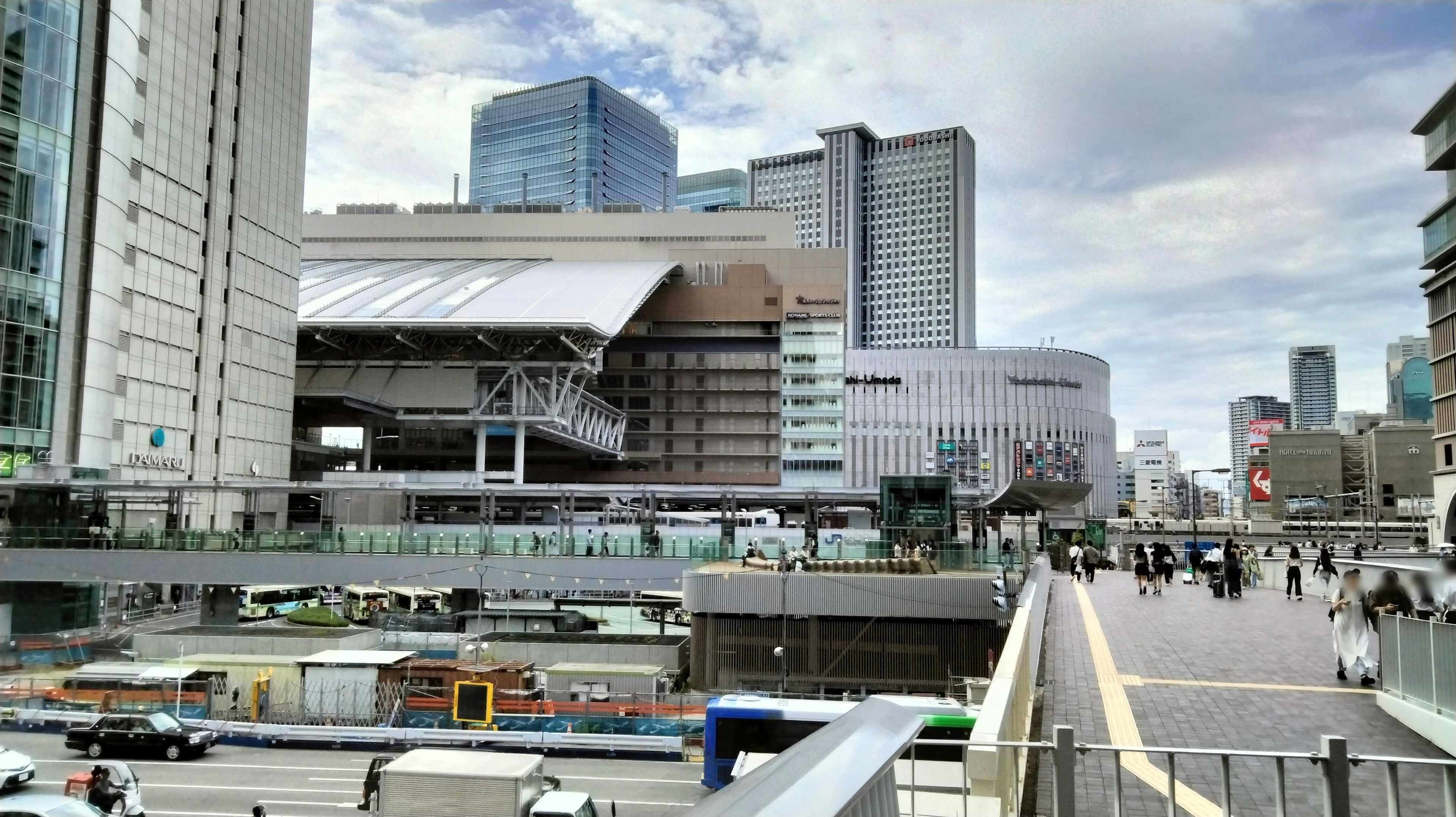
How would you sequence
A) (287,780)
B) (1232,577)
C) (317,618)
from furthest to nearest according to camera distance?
(317,618), (1232,577), (287,780)

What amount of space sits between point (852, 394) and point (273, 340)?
81827 millimetres

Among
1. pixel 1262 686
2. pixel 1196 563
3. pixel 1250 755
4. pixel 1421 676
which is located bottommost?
pixel 1262 686

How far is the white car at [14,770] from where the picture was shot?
736 inches

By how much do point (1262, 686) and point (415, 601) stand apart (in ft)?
149

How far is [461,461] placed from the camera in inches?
3551

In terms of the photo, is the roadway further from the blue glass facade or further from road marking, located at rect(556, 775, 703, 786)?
the blue glass facade

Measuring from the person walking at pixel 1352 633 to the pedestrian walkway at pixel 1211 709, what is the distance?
0.29 metres

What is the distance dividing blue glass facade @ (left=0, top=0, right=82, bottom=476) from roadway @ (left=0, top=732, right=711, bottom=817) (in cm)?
1987

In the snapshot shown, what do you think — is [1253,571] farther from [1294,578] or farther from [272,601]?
[272,601]

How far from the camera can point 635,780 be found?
22094 millimetres

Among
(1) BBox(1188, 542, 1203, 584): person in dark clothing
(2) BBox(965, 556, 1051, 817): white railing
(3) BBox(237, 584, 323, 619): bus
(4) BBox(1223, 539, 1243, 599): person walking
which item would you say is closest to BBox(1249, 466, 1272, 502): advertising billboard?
(1) BBox(1188, 542, 1203, 584): person in dark clothing

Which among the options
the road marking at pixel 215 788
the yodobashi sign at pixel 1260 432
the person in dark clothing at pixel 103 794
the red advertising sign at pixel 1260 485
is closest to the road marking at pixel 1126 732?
the road marking at pixel 215 788

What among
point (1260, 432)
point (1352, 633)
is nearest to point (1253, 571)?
point (1352, 633)

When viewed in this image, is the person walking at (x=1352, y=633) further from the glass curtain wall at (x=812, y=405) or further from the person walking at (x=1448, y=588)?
the glass curtain wall at (x=812, y=405)
